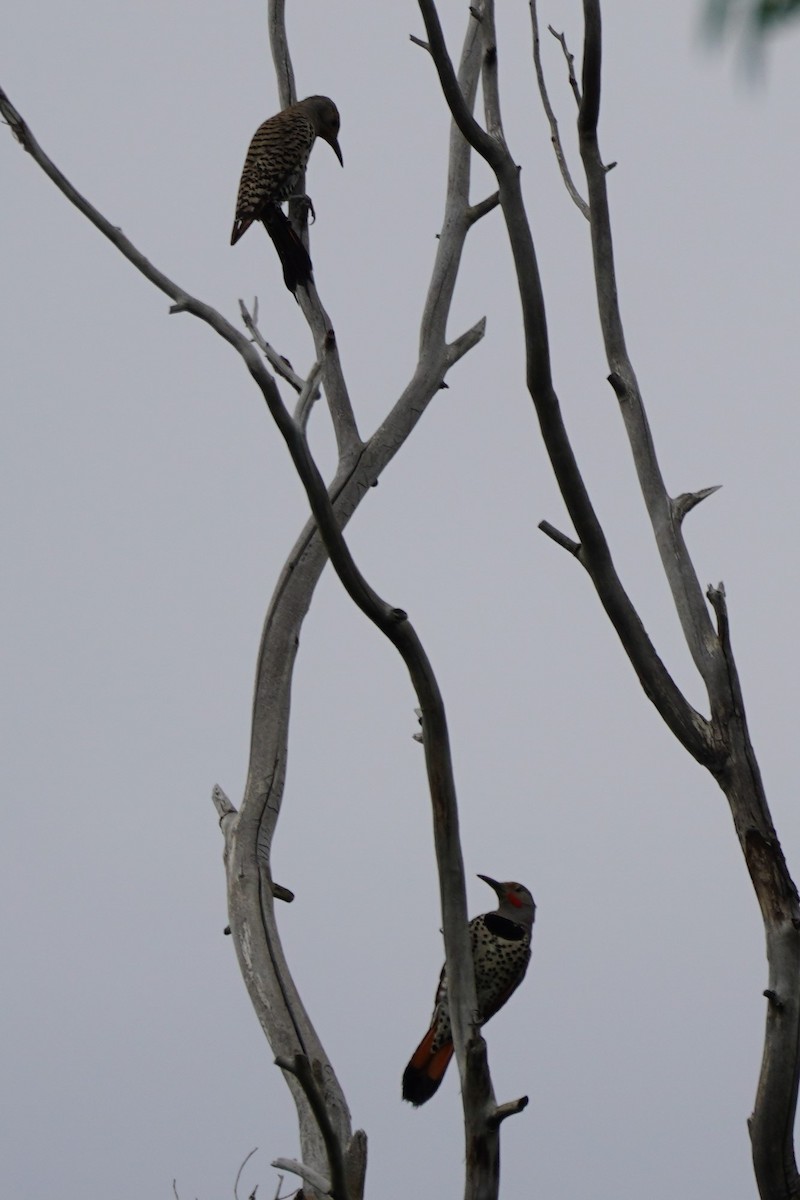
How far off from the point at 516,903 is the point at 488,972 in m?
0.24

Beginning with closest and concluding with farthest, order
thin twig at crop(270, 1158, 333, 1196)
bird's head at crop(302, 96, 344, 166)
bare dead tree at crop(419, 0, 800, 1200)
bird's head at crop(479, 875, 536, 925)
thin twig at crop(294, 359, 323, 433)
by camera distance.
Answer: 1. thin twig at crop(270, 1158, 333, 1196)
2. bare dead tree at crop(419, 0, 800, 1200)
3. thin twig at crop(294, 359, 323, 433)
4. bird's head at crop(479, 875, 536, 925)
5. bird's head at crop(302, 96, 344, 166)

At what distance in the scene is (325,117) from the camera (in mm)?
4234

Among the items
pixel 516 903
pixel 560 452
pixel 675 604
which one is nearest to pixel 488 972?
pixel 516 903

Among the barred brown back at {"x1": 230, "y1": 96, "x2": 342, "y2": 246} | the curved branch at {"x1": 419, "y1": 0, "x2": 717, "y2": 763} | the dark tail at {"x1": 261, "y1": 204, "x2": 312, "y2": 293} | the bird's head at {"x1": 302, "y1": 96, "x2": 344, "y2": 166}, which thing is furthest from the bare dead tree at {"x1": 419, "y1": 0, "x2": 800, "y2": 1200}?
the bird's head at {"x1": 302, "y1": 96, "x2": 344, "y2": 166}

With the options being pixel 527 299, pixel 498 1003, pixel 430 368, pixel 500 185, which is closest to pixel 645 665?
pixel 527 299

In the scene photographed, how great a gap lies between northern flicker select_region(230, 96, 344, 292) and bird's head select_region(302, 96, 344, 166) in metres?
0.24

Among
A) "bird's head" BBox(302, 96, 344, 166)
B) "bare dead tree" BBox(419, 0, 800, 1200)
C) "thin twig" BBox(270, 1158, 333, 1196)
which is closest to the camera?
"thin twig" BBox(270, 1158, 333, 1196)

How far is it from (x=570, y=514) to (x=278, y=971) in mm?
1226

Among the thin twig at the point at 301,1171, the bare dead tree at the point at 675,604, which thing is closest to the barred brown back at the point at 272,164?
the bare dead tree at the point at 675,604

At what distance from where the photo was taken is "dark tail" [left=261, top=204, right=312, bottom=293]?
360 centimetres

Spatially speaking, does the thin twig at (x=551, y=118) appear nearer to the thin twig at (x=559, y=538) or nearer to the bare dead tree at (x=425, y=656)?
the bare dead tree at (x=425, y=656)

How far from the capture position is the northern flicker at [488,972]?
3246mm

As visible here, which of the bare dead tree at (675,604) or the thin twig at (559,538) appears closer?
the bare dead tree at (675,604)

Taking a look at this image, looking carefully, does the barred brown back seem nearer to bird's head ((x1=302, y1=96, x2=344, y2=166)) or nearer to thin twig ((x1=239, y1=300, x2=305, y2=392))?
bird's head ((x1=302, y1=96, x2=344, y2=166))
